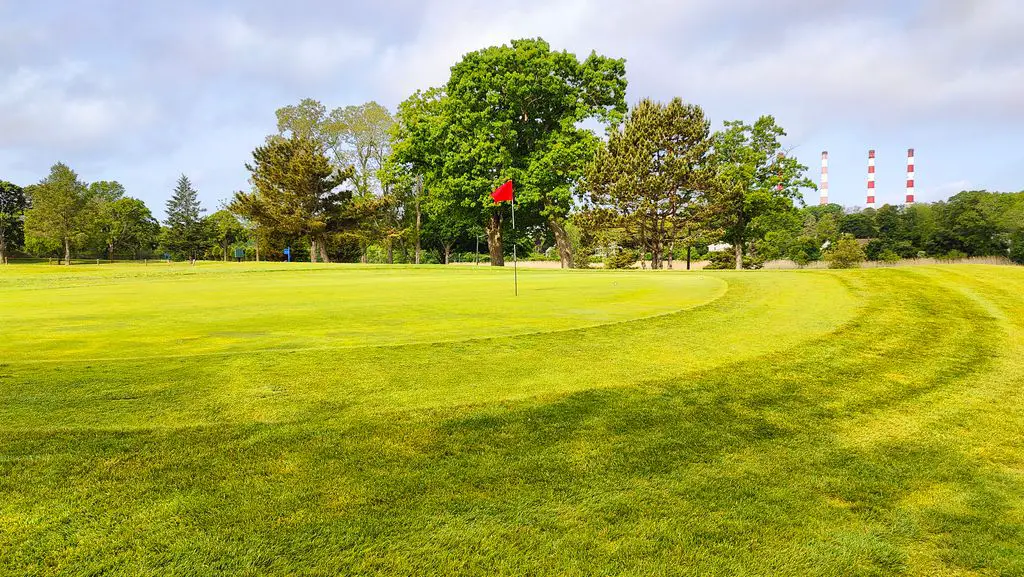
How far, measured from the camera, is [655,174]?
43.6 meters

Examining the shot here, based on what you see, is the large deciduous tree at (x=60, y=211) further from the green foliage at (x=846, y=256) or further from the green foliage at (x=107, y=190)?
the green foliage at (x=846, y=256)

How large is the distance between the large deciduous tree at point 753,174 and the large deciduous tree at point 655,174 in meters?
4.26

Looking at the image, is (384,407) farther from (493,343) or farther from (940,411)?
(940,411)

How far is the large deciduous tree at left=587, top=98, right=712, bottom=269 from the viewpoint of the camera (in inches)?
1672

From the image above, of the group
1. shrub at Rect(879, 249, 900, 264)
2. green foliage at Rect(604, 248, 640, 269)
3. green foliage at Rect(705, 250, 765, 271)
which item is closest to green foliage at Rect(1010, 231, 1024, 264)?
shrub at Rect(879, 249, 900, 264)

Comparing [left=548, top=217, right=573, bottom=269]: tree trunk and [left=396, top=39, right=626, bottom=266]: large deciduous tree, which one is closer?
[left=396, top=39, right=626, bottom=266]: large deciduous tree

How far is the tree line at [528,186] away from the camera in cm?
3897

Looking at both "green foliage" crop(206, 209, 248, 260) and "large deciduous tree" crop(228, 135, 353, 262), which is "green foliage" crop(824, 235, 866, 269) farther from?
"green foliage" crop(206, 209, 248, 260)

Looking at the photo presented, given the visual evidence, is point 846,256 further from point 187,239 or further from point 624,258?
point 187,239

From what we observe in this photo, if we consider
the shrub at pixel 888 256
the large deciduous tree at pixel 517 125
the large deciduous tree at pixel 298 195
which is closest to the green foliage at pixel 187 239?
the large deciduous tree at pixel 298 195

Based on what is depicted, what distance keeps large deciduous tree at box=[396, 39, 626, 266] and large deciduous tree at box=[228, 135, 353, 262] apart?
1634 centimetres

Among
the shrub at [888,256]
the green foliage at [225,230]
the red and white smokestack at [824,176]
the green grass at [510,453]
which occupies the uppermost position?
the red and white smokestack at [824,176]

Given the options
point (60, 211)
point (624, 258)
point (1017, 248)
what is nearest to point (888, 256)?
point (1017, 248)

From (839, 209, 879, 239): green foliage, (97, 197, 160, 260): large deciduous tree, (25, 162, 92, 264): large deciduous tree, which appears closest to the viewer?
Result: (25, 162, 92, 264): large deciduous tree
